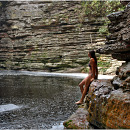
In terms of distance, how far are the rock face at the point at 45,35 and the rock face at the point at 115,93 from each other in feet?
49.2

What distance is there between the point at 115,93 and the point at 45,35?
64.5 ft

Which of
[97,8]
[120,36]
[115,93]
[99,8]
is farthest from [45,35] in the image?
[115,93]

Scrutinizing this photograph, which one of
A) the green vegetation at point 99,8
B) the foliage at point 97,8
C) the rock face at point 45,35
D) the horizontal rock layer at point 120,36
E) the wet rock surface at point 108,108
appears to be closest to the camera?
the wet rock surface at point 108,108

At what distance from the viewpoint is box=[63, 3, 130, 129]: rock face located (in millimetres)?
2383

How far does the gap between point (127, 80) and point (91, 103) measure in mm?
858

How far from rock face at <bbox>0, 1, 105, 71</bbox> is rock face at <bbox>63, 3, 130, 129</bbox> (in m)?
15.0

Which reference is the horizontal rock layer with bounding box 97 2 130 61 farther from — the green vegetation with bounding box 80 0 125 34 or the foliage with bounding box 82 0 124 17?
the foliage with bounding box 82 0 124 17

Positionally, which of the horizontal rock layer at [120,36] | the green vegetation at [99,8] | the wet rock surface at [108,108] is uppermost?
the green vegetation at [99,8]

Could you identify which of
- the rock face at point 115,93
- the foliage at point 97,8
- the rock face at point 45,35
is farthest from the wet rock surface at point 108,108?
the foliage at point 97,8

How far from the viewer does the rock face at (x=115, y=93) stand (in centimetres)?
238

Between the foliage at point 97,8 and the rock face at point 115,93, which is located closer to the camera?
the rock face at point 115,93

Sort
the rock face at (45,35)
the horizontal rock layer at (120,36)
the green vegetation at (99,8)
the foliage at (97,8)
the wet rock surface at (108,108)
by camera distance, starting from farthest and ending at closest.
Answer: the rock face at (45,35), the foliage at (97,8), the green vegetation at (99,8), the horizontal rock layer at (120,36), the wet rock surface at (108,108)

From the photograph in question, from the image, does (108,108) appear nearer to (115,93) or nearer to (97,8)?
(115,93)

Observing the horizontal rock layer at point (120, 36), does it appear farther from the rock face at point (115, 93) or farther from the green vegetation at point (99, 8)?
the green vegetation at point (99, 8)
